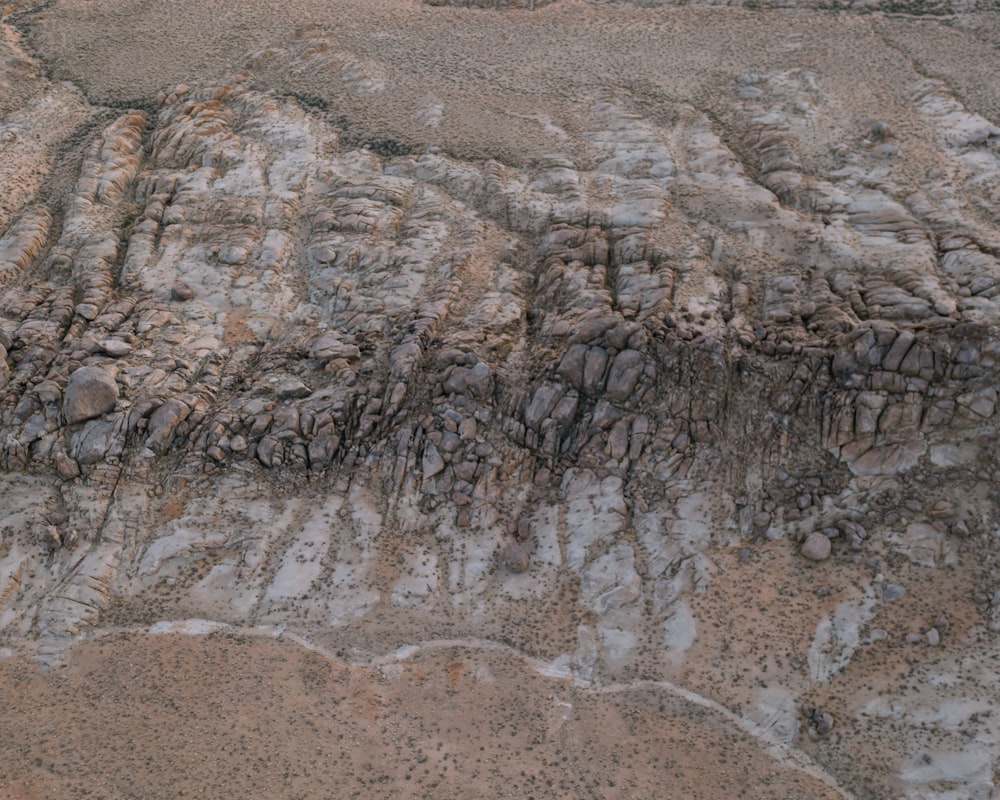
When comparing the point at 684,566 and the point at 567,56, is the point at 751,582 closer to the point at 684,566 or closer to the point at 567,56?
the point at 684,566

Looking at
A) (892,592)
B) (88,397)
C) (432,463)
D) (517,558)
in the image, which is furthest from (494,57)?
(892,592)

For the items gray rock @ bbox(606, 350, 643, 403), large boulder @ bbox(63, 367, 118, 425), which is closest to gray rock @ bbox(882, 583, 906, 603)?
gray rock @ bbox(606, 350, 643, 403)

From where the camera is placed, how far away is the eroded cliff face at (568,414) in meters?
23.7

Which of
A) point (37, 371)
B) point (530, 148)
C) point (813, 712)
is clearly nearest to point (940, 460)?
point (813, 712)

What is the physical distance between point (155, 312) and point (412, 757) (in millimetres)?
18379

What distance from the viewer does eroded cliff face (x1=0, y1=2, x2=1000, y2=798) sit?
77.9 ft

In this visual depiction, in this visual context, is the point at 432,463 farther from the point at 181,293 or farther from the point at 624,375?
the point at 181,293

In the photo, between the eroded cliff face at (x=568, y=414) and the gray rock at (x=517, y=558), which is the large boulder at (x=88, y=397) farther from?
the gray rock at (x=517, y=558)

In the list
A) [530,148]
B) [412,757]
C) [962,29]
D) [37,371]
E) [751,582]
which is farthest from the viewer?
[962,29]

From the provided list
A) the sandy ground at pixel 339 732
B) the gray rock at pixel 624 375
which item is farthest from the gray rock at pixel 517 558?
the gray rock at pixel 624 375

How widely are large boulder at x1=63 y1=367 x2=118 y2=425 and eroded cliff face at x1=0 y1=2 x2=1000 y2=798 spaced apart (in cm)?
9

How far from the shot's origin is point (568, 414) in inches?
1059

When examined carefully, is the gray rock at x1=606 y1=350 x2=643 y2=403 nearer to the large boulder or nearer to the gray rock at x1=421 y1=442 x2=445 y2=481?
the gray rock at x1=421 y1=442 x2=445 y2=481

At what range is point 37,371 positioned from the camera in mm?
29094
